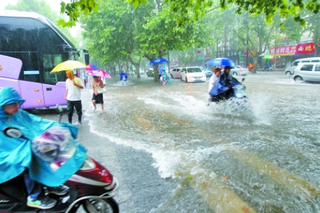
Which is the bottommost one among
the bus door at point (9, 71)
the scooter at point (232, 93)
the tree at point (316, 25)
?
the scooter at point (232, 93)

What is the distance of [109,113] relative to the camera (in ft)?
29.4

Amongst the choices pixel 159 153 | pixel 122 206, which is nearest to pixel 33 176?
pixel 122 206

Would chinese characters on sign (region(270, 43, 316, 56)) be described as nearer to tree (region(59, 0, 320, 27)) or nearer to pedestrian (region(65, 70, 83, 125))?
tree (region(59, 0, 320, 27))

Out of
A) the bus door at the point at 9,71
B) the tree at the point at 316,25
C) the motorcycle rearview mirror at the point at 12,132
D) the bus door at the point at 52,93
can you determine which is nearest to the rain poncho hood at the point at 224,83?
the bus door at the point at 52,93

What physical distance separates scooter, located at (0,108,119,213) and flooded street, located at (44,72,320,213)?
685 mm

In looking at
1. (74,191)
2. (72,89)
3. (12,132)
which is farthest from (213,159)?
(72,89)

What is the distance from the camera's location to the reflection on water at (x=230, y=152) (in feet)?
9.94

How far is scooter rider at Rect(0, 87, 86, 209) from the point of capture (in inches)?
82.7

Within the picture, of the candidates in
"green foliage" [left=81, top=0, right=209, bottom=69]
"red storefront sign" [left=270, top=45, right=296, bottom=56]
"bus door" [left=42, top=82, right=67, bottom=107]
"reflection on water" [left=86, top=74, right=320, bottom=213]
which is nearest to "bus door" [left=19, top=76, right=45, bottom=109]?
"bus door" [left=42, top=82, right=67, bottom=107]

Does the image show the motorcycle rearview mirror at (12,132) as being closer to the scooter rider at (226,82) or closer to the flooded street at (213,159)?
the flooded street at (213,159)

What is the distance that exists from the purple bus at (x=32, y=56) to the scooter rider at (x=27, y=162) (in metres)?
6.73

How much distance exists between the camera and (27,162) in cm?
206

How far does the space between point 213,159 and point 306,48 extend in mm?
32341

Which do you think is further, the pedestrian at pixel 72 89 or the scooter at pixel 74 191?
the pedestrian at pixel 72 89
